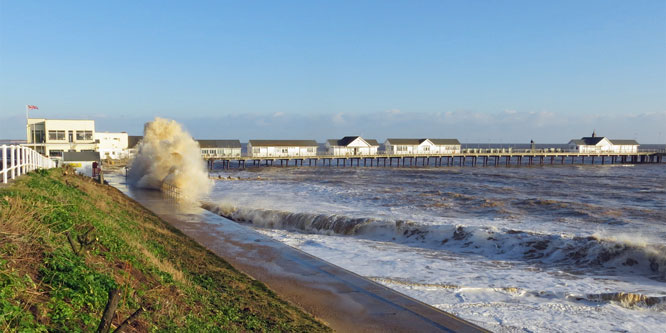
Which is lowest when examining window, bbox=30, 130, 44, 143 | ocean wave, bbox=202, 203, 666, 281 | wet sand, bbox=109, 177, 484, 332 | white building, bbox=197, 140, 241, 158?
ocean wave, bbox=202, 203, 666, 281

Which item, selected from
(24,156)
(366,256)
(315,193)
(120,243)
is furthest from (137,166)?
(120,243)

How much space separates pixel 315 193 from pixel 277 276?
2464 centimetres

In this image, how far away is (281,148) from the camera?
80562 millimetres

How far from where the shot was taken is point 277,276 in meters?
12.2

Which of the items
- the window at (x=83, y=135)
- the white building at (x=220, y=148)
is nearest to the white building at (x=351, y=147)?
the white building at (x=220, y=148)

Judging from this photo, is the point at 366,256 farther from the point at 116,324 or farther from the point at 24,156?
the point at 24,156

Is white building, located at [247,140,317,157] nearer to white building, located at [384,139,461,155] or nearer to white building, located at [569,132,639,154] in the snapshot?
white building, located at [384,139,461,155]

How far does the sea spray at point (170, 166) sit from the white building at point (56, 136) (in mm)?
20129

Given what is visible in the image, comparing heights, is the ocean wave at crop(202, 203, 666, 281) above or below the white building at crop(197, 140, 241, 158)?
below

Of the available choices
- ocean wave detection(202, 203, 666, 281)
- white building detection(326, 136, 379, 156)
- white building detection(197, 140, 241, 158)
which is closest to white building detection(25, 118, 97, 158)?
white building detection(197, 140, 241, 158)

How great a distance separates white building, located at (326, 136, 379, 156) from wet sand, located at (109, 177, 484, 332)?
6846 cm

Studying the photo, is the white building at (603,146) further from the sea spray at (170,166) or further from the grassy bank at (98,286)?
the grassy bank at (98,286)

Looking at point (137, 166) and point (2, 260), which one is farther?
point (137, 166)

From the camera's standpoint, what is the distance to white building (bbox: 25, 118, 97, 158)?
196 feet
